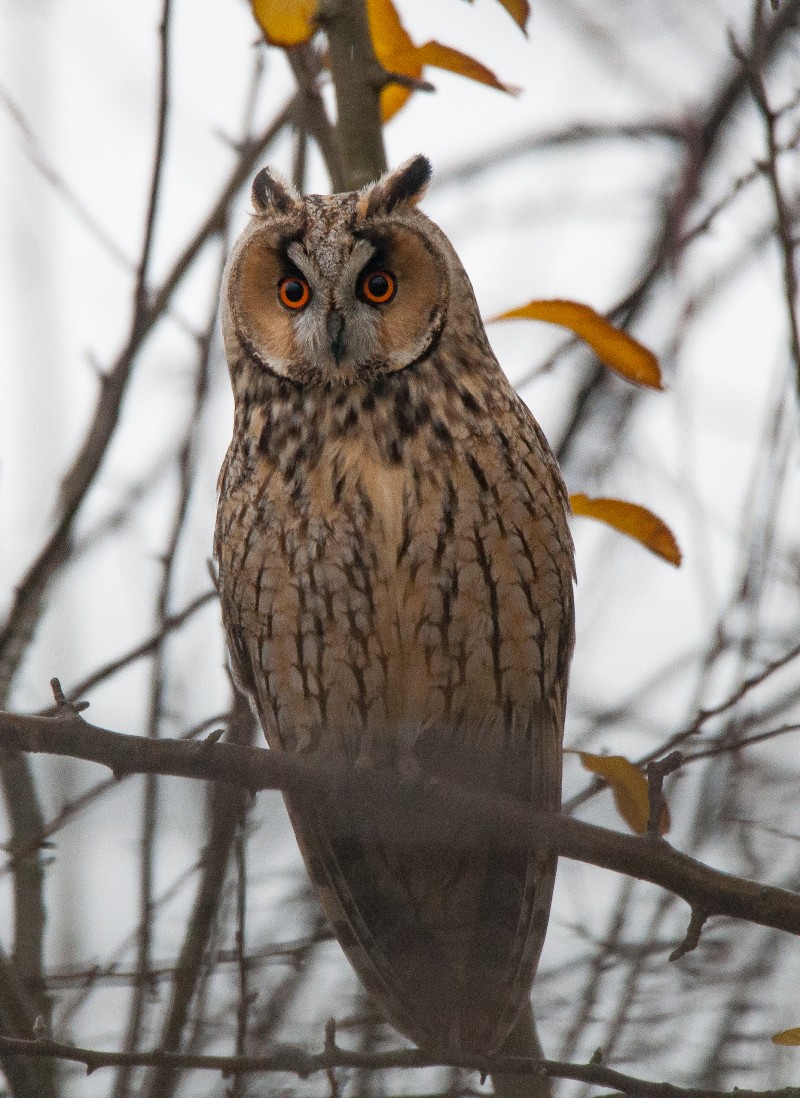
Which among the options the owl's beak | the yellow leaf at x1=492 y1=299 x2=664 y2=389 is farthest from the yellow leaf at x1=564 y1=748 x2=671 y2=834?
the owl's beak

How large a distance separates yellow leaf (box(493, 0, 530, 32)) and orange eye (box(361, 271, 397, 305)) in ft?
1.98

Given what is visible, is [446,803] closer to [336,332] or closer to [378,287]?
[336,332]

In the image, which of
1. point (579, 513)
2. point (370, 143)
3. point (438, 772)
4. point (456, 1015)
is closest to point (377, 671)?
point (438, 772)

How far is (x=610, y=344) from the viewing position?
82.3 inches

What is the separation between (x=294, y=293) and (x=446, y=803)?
39.8 inches

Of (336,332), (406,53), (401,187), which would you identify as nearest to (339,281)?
(336,332)

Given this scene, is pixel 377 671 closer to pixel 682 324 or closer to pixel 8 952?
pixel 8 952

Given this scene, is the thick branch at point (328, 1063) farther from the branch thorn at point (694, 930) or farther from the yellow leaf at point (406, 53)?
the yellow leaf at point (406, 53)

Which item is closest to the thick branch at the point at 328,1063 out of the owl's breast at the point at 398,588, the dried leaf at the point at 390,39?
the owl's breast at the point at 398,588

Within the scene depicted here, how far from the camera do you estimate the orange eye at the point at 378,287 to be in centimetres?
248

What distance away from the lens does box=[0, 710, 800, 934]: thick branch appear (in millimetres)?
1659

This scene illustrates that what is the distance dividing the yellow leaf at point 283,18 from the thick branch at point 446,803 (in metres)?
1.15

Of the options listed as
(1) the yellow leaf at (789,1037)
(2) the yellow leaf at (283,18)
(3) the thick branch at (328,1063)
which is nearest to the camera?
(3) the thick branch at (328,1063)

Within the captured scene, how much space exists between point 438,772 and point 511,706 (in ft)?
0.59
